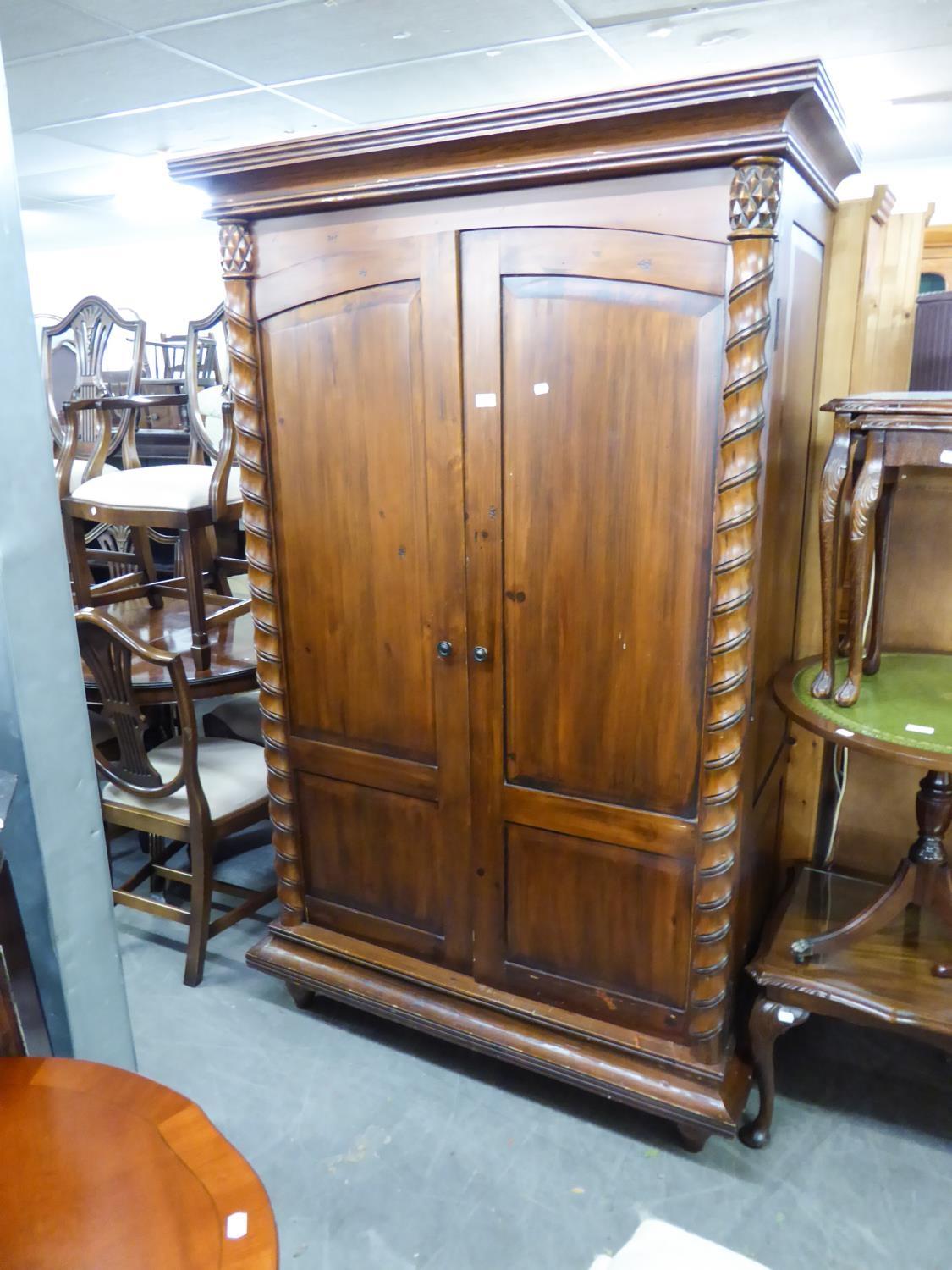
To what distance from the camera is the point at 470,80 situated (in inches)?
165

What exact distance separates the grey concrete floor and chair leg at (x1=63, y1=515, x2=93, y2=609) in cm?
128

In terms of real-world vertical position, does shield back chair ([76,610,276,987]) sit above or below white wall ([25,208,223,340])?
below

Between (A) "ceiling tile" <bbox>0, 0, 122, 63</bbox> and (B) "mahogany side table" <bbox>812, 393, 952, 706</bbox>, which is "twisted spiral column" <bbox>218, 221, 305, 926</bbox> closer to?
(B) "mahogany side table" <bbox>812, 393, 952, 706</bbox>

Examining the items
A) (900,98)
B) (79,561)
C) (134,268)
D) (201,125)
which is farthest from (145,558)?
(134,268)

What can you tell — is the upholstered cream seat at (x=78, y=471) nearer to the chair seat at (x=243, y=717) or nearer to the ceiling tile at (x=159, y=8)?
the chair seat at (x=243, y=717)

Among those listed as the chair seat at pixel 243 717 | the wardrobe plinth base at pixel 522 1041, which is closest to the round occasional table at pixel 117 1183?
the wardrobe plinth base at pixel 522 1041

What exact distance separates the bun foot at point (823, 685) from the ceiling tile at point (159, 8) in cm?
309

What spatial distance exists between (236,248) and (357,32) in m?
2.38

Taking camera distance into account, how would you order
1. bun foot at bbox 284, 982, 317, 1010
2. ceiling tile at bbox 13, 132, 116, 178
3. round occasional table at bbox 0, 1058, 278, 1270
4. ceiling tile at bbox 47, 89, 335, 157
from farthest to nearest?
1. ceiling tile at bbox 13, 132, 116, 178
2. ceiling tile at bbox 47, 89, 335, 157
3. bun foot at bbox 284, 982, 317, 1010
4. round occasional table at bbox 0, 1058, 278, 1270

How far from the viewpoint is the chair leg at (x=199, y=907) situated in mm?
2271

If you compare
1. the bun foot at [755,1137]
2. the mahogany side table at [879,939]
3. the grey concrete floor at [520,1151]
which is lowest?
the grey concrete floor at [520,1151]

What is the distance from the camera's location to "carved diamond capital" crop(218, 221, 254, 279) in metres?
1.75

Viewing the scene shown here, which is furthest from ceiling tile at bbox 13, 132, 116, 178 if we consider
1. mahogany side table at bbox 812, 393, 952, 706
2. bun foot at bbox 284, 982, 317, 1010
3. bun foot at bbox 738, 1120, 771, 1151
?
bun foot at bbox 738, 1120, 771, 1151

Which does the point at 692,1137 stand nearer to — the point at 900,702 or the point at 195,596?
the point at 900,702
